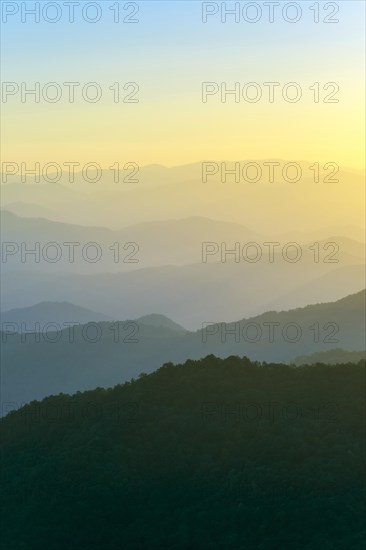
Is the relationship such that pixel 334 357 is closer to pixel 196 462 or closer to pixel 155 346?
pixel 196 462

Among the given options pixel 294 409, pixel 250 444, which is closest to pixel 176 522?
pixel 250 444

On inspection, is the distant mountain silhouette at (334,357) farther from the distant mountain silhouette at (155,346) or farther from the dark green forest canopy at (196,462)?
the distant mountain silhouette at (155,346)

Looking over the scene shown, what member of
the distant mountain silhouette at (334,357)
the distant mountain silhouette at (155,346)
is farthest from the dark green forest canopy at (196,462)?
the distant mountain silhouette at (155,346)

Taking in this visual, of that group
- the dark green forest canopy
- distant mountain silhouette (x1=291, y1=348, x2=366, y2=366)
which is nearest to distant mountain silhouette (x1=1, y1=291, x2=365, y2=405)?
distant mountain silhouette (x1=291, y1=348, x2=366, y2=366)

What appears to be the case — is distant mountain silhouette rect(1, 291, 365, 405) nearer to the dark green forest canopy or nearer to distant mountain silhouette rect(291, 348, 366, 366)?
distant mountain silhouette rect(291, 348, 366, 366)

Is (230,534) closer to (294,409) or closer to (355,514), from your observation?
(355,514)

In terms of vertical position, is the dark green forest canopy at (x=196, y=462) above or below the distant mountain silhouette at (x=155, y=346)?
below

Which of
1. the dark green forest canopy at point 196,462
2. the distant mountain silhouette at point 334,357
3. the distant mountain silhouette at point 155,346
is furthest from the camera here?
the distant mountain silhouette at point 155,346

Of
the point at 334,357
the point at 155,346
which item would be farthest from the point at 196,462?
the point at 155,346
